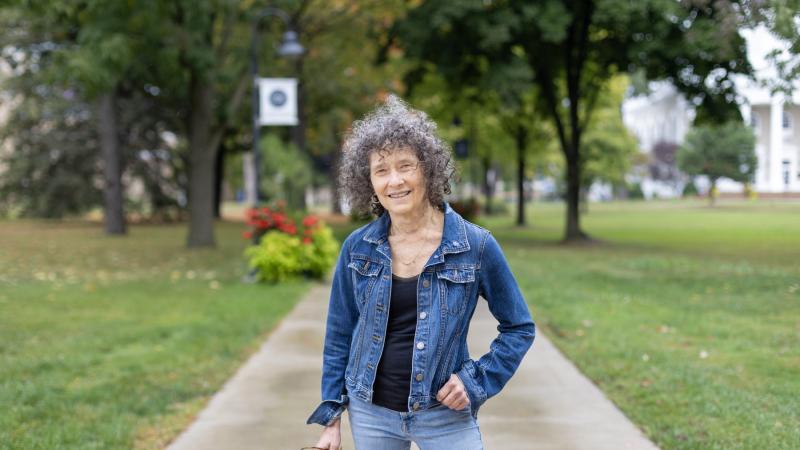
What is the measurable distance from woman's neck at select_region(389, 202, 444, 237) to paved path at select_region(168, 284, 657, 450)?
2.52 meters

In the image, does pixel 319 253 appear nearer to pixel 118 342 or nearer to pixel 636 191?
pixel 118 342

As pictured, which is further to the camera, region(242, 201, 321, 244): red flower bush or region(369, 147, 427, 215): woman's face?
region(242, 201, 321, 244): red flower bush

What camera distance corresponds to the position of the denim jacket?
2.46 meters

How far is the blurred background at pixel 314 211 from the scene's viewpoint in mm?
6348

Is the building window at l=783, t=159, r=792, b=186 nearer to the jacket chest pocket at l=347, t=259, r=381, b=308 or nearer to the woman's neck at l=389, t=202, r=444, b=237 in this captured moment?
the woman's neck at l=389, t=202, r=444, b=237

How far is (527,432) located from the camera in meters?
5.05

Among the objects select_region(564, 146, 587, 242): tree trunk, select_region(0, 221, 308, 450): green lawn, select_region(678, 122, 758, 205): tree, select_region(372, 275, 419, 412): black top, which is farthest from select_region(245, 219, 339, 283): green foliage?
select_region(678, 122, 758, 205): tree

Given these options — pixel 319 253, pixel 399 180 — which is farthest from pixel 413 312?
pixel 319 253

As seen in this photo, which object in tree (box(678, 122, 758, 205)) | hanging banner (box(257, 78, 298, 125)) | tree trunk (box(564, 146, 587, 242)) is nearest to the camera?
hanging banner (box(257, 78, 298, 125))

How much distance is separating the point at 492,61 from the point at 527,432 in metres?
17.1

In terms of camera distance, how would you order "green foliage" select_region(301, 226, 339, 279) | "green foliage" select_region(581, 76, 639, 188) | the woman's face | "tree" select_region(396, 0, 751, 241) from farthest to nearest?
"green foliage" select_region(581, 76, 639, 188), "tree" select_region(396, 0, 751, 241), "green foliage" select_region(301, 226, 339, 279), the woman's face

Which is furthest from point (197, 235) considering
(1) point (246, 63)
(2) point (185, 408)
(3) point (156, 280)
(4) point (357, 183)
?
(4) point (357, 183)

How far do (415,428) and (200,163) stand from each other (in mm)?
18447

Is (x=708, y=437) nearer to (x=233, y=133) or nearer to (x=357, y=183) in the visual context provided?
(x=357, y=183)
